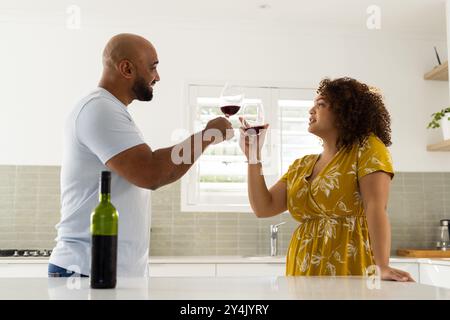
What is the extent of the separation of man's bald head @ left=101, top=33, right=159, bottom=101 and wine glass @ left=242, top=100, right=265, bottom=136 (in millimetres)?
355

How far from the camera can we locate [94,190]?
5.25ft

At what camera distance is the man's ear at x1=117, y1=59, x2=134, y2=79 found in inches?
71.6

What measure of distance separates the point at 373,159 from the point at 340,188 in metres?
0.15

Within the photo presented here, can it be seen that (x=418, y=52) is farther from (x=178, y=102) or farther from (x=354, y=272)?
(x=354, y=272)

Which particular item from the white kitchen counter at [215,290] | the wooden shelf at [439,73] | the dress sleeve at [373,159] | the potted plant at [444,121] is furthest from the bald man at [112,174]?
the wooden shelf at [439,73]

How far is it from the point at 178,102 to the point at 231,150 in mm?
567

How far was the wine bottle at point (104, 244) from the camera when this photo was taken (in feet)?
3.54

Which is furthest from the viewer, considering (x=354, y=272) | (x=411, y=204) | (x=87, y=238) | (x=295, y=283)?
(x=411, y=204)

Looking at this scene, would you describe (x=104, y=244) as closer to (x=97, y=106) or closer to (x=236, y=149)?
(x=97, y=106)

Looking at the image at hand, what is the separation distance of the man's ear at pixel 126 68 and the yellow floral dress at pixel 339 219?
751 mm

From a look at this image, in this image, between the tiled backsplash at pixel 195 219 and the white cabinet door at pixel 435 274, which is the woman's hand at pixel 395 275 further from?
the tiled backsplash at pixel 195 219

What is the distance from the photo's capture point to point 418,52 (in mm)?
4402

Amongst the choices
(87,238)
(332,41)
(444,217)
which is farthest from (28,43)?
(444,217)

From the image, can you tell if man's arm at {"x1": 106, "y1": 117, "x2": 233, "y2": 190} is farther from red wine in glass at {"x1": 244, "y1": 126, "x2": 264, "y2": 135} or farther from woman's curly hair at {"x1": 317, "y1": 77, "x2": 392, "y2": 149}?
woman's curly hair at {"x1": 317, "y1": 77, "x2": 392, "y2": 149}
